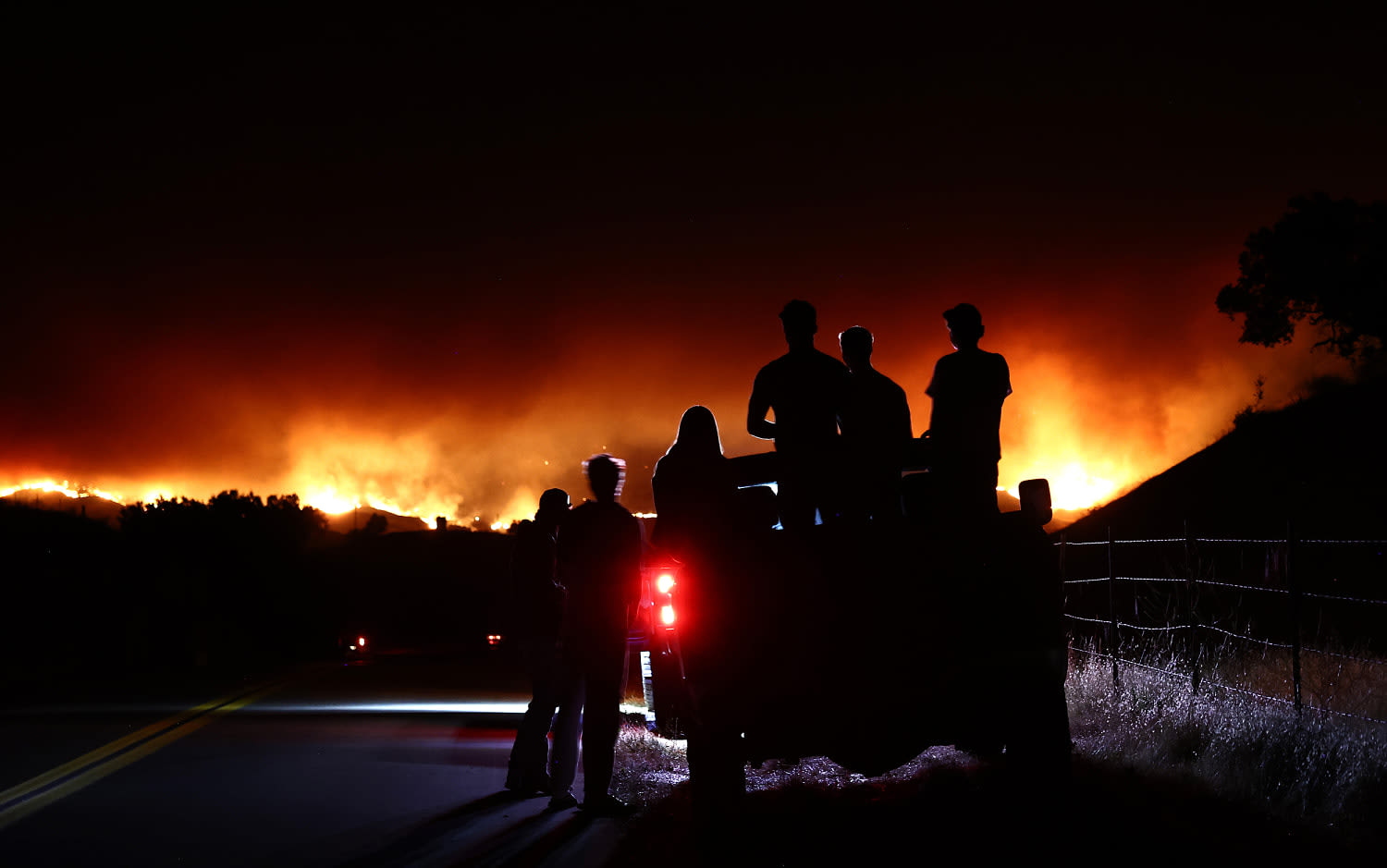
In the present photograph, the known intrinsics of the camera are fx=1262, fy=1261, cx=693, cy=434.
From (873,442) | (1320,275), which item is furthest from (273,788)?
(1320,275)

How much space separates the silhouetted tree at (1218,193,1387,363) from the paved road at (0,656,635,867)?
36.0 meters

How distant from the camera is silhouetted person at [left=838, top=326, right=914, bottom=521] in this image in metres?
6.09

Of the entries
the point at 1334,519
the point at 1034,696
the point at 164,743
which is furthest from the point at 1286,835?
the point at 1334,519

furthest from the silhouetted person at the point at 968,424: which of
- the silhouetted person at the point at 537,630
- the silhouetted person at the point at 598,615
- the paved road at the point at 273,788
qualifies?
the silhouetted person at the point at 537,630

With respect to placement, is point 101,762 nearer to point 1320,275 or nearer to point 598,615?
point 598,615

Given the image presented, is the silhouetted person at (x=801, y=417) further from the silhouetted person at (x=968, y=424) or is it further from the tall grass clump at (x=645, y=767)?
the tall grass clump at (x=645, y=767)

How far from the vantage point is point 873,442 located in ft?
21.2

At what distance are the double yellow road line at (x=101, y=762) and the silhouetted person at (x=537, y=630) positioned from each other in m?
3.09

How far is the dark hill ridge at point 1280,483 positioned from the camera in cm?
3120

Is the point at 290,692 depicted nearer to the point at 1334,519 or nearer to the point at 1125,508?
the point at 1334,519

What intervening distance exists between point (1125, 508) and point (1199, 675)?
103ft

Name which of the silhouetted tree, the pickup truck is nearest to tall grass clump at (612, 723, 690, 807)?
the pickup truck

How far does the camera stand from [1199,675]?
35.2ft

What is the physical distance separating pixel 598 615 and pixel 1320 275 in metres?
40.9
